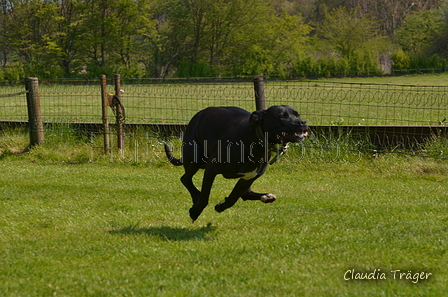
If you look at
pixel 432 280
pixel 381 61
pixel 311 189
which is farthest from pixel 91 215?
pixel 381 61

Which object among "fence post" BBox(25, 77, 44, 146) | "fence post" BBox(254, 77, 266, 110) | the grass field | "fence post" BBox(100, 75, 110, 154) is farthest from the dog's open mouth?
"fence post" BBox(25, 77, 44, 146)

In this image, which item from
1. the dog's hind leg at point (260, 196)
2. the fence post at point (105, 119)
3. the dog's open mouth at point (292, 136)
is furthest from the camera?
the fence post at point (105, 119)

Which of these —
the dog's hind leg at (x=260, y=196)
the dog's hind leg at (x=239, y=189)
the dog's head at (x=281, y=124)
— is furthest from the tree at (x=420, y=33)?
the dog's head at (x=281, y=124)

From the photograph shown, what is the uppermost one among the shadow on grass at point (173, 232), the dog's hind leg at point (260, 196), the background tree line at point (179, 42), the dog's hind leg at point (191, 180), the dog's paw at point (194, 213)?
the background tree line at point (179, 42)

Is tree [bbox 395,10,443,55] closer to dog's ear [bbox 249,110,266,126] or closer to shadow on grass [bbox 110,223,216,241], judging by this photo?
shadow on grass [bbox 110,223,216,241]

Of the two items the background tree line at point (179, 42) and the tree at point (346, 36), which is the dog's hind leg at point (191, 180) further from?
the tree at point (346, 36)

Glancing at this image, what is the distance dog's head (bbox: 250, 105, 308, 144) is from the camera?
5074mm

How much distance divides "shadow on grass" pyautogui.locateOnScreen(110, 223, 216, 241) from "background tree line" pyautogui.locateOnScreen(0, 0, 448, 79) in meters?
44.7

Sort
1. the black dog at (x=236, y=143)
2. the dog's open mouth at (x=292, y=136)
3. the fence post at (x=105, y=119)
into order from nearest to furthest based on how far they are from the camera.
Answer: the dog's open mouth at (x=292, y=136) < the black dog at (x=236, y=143) < the fence post at (x=105, y=119)

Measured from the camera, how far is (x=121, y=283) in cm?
432

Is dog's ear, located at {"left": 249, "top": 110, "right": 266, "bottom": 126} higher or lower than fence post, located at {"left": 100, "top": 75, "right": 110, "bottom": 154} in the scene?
higher

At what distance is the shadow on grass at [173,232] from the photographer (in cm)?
575

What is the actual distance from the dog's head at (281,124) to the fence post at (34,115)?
8.09m

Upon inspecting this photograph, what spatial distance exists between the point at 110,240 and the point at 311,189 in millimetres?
3845
